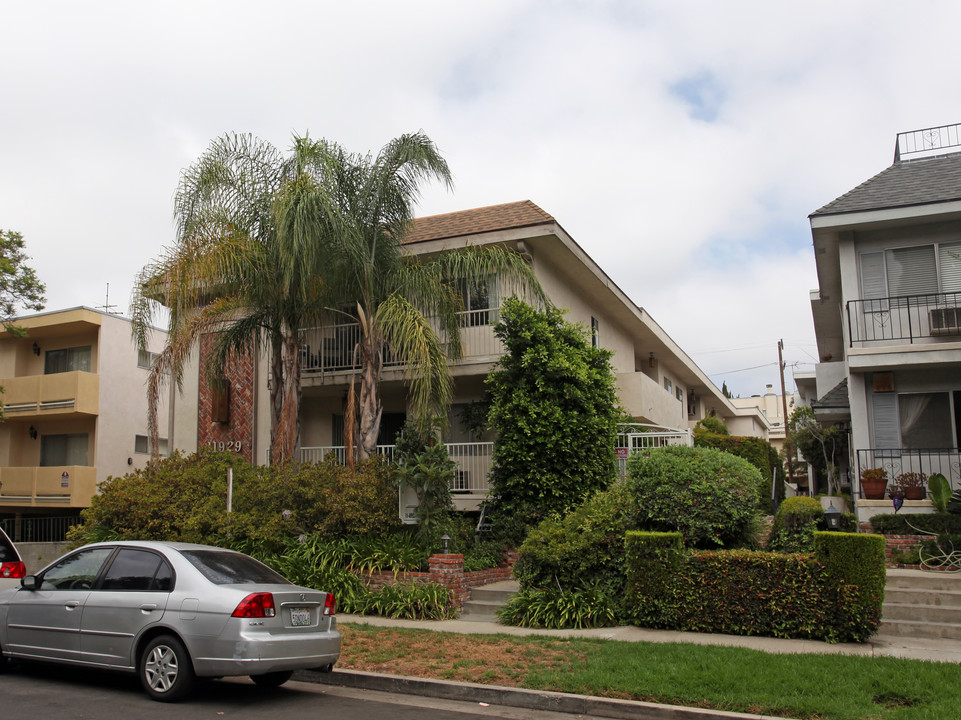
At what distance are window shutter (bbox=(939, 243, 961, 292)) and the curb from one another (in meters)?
11.5

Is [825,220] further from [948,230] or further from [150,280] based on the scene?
[150,280]

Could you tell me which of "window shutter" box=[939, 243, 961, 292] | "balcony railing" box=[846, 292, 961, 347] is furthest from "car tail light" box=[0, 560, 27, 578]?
"window shutter" box=[939, 243, 961, 292]

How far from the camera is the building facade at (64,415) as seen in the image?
1014 inches

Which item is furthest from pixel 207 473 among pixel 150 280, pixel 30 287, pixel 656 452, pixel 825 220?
pixel 825 220

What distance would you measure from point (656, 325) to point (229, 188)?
13827 millimetres

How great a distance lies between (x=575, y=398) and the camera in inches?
549

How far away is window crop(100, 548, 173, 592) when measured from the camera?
751 cm

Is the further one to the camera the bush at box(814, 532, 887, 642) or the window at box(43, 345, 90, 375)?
the window at box(43, 345, 90, 375)

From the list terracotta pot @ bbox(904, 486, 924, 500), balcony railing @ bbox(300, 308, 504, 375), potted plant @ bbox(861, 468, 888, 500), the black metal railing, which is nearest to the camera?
terracotta pot @ bbox(904, 486, 924, 500)

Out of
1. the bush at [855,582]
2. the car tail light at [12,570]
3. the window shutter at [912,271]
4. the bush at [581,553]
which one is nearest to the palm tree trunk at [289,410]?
the car tail light at [12,570]

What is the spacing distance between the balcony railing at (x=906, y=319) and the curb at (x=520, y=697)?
34.0 feet

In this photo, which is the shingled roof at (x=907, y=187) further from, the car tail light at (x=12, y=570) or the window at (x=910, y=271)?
the car tail light at (x=12, y=570)

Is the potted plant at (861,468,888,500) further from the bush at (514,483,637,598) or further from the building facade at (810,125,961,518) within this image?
the bush at (514,483,637,598)

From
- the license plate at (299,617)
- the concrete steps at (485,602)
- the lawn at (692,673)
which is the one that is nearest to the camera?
the lawn at (692,673)
